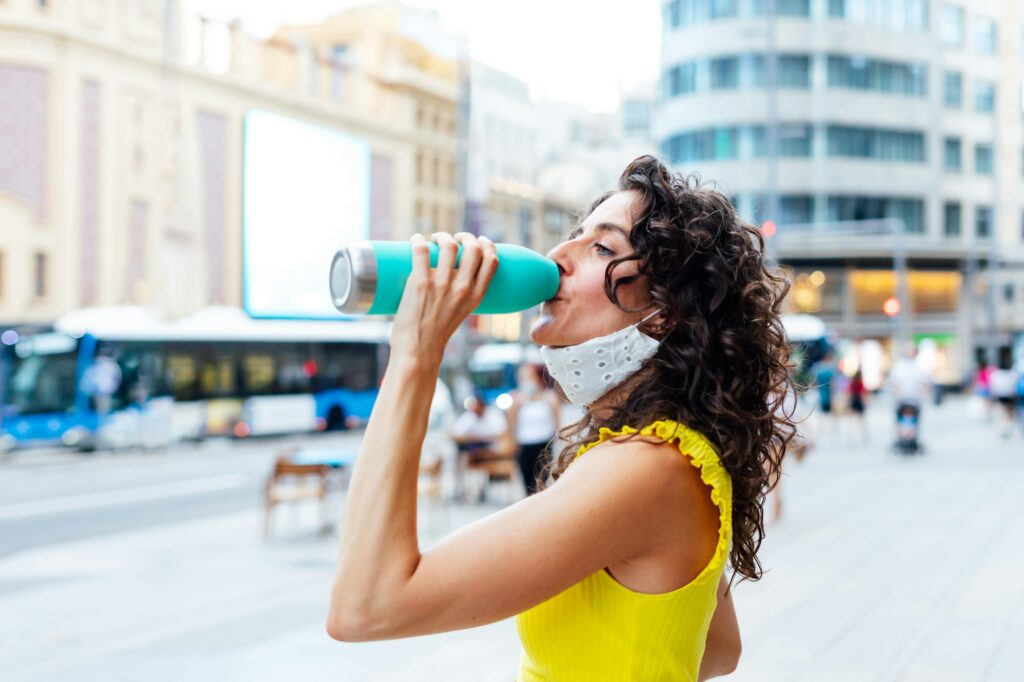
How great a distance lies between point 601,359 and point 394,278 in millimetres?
420

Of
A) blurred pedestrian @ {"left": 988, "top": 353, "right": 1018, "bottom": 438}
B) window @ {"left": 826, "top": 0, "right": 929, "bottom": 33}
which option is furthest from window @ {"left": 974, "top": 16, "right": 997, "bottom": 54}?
blurred pedestrian @ {"left": 988, "top": 353, "right": 1018, "bottom": 438}

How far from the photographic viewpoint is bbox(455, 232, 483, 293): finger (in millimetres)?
1463

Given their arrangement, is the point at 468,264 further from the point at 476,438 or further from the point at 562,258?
the point at 476,438

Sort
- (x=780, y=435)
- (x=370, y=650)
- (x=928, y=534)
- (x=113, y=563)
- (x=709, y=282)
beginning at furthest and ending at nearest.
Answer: (x=928, y=534), (x=113, y=563), (x=370, y=650), (x=780, y=435), (x=709, y=282)

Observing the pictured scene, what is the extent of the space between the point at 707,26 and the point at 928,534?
44355 mm

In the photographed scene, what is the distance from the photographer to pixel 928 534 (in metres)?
10.4

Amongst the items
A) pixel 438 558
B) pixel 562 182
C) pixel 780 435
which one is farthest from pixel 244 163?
pixel 562 182

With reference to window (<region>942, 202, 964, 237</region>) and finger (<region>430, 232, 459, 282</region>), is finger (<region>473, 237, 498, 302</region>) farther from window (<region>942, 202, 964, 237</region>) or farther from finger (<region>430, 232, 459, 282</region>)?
window (<region>942, 202, 964, 237</region>)

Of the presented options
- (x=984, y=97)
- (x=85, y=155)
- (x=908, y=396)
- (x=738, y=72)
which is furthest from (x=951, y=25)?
(x=85, y=155)

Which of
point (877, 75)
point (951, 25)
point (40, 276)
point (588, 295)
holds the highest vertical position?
point (951, 25)

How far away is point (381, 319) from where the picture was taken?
2617 centimetres

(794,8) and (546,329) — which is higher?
(794,8)

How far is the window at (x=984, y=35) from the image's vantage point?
147ft

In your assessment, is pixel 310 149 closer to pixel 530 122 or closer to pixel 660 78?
pixel 660 78
